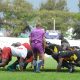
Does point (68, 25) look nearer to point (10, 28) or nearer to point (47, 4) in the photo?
point (10, 28)

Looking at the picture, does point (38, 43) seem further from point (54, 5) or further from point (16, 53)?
point (54, 5)

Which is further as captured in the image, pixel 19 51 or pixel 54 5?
pixel 54 5

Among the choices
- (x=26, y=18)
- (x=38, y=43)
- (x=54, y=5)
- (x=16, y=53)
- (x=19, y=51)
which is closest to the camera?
(x=38, y=43)

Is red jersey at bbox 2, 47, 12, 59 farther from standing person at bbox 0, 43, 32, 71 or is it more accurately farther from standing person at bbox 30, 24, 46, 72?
standing person at bbox 30, 24, 46, 72

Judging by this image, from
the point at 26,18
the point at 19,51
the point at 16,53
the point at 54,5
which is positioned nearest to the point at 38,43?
the point at 19,51

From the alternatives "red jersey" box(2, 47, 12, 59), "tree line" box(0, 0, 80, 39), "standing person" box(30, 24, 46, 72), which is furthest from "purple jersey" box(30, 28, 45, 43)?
"tree line" box(0, 0, 80, 39)

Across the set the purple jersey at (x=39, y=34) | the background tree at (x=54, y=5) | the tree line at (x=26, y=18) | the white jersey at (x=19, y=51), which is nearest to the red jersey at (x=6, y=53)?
the white jersey at (x=19, y=51)

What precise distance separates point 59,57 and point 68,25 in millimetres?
62921

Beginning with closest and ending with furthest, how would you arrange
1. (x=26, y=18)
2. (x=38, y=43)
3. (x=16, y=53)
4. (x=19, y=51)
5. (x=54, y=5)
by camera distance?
(x=38, y=43)
(x=19, y=51)
(x=16, y=53)
(x=26, y=18)
(x=54, y=5)

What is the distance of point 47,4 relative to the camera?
100812 millimetres

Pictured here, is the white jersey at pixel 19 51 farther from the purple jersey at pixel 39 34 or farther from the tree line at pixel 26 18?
the tree line at pixel 26 18

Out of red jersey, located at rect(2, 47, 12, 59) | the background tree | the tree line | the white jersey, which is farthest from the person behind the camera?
the background tree

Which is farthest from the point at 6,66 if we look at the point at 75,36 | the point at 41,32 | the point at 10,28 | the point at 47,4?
the point at 47,4

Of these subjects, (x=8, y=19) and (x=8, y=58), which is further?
(x=8, y=19)
